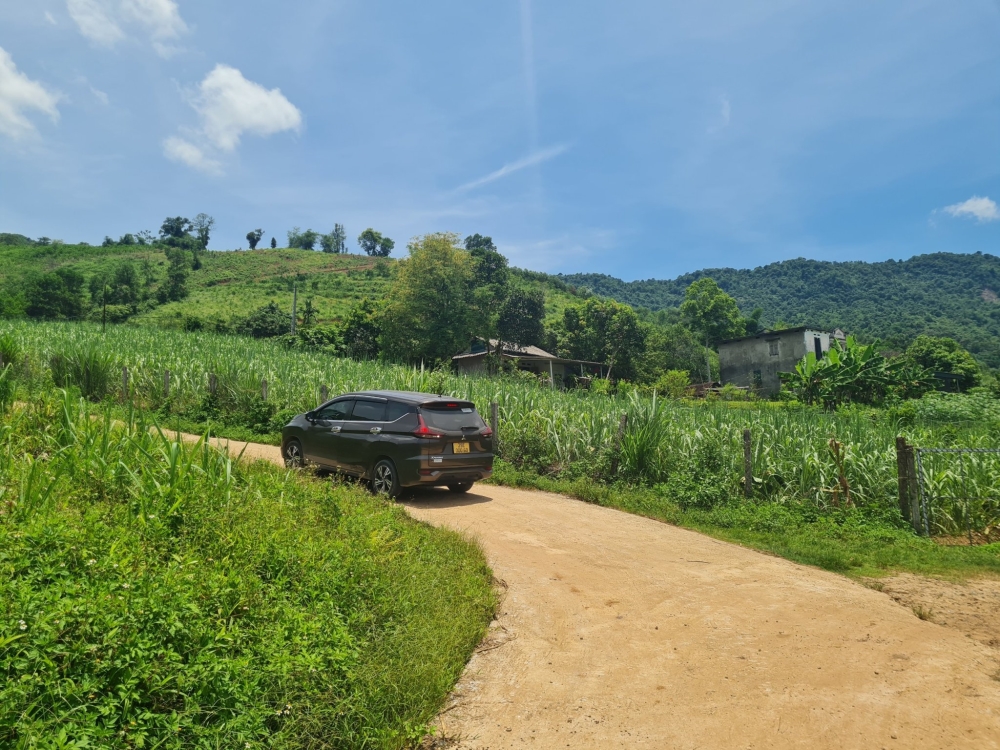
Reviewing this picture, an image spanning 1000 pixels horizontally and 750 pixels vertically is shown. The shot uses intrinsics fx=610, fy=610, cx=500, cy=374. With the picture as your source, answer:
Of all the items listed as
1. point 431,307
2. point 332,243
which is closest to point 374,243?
point 332,243

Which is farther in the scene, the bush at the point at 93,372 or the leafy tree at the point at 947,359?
the leafy tree at the point at 947,359

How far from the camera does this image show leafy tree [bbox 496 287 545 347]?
5562 cm

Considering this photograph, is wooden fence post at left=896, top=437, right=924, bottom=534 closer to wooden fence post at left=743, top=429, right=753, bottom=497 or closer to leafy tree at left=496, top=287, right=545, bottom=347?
wooden fence post at left=743, top=429, right=753, bottom=497

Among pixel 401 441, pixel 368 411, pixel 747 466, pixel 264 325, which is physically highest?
pixel 264 325

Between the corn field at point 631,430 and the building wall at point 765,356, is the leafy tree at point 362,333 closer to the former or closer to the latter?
the corn field at point 631,430

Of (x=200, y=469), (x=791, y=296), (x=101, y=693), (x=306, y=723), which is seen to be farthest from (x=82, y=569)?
(x=791, y=296)

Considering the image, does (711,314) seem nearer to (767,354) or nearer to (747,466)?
(767,354)

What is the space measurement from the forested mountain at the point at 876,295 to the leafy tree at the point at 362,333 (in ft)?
189

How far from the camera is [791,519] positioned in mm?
10242

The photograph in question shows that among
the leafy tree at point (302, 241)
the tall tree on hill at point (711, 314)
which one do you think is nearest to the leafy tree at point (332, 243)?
the leafy tree at point (302, 241)

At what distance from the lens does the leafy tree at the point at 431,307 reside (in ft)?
144

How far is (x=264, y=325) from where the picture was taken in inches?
2087

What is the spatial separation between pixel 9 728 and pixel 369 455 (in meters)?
7.73

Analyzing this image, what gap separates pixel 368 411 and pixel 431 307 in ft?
112
